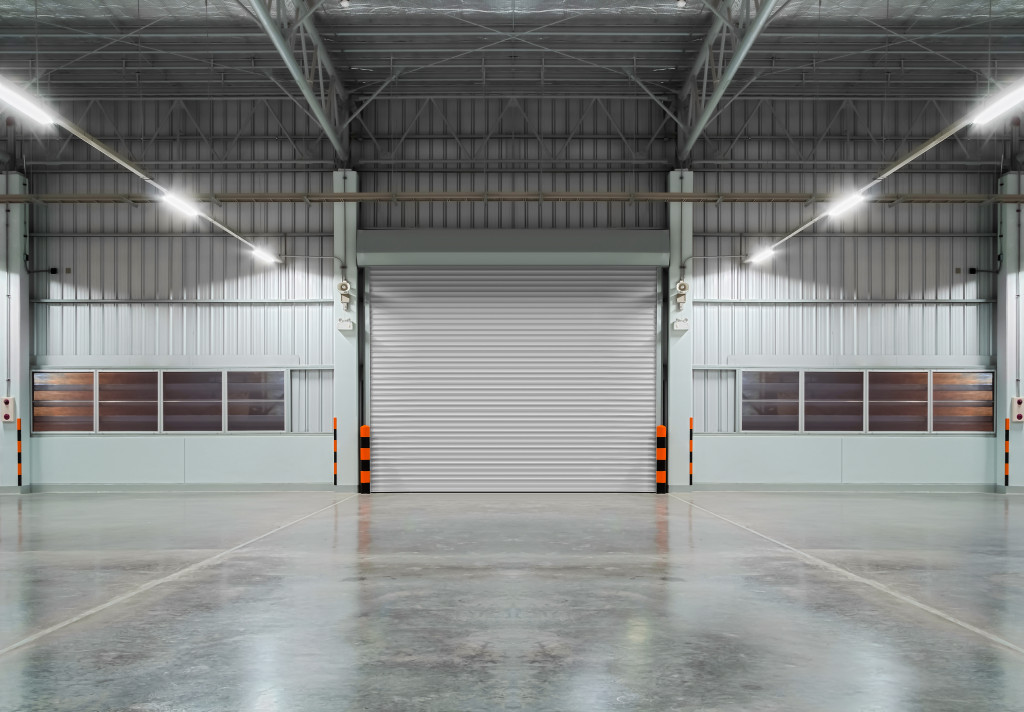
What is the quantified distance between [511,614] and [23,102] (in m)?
7.85

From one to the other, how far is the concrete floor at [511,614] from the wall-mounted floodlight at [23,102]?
17.2 feet

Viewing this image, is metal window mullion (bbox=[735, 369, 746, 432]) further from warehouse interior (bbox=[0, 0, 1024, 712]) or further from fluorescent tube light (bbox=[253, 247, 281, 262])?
fluorescent tube light (bbox=[253, 247, 281, 262])

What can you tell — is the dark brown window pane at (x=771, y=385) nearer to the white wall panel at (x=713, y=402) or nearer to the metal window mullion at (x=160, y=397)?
the white wall panel at (x=713, y=402)

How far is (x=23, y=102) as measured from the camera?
9.56m

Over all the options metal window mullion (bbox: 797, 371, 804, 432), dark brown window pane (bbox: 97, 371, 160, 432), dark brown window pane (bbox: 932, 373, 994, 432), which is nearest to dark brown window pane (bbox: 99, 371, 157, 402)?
dark brown window pane (bbox: 97, 371, 160, 432)

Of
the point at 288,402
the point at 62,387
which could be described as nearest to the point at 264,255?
the point at 288,402

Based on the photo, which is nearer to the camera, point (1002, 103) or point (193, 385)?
point (1002, 103)

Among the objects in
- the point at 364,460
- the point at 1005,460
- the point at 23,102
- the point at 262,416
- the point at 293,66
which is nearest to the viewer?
the point at 23,102

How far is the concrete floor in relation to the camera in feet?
17.9

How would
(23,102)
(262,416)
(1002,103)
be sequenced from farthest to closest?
(262,416) < (1002,103) < (23,102)

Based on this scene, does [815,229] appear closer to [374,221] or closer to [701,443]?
[701,443]

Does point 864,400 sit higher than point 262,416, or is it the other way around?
point 864,400

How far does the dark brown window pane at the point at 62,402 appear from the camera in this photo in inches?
734

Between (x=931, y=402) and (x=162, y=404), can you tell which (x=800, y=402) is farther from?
(x=162, y=404)
